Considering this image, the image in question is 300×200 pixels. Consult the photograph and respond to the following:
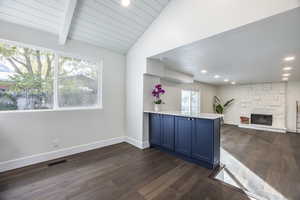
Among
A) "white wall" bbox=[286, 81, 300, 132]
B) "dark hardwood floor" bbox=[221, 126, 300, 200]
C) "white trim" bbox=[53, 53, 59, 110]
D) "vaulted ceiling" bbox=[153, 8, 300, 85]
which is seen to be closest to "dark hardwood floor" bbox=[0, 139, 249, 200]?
"dark hardwood floor" bbox=[221, 126, 300, 200]

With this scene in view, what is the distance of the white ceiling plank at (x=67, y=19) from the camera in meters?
2.23

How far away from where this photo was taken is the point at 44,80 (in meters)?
2.86

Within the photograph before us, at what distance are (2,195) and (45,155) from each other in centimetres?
101

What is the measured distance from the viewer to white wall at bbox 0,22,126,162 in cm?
244

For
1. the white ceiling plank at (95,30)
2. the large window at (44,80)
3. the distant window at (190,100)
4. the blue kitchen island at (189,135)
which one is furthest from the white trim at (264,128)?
the large window at (44,80)

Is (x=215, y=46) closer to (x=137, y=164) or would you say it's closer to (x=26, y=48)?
(x=137, y=164)

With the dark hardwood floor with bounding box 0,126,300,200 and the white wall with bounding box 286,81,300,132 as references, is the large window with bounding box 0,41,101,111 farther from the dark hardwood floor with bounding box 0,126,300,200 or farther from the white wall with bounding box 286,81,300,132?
the white wall with bounding box 286,81,300,132

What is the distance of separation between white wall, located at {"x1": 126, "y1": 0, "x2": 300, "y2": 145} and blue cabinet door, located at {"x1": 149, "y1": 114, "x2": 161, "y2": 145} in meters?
0.29

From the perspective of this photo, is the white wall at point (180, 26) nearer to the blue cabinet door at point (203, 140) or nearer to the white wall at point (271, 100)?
the blue cabinet door at point (203, 140)

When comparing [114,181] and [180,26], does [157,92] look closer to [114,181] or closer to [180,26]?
[180,26]

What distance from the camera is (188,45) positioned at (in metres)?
2.57

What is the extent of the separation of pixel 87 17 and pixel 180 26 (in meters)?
1.94

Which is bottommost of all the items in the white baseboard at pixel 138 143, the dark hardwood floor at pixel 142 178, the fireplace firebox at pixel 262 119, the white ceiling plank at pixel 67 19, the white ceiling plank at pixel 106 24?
the dark hardwood floor at pixel 142 178

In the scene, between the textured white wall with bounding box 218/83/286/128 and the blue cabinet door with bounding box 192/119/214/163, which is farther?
the textured white wall with bounding box 218/83/286/128
